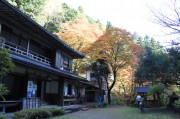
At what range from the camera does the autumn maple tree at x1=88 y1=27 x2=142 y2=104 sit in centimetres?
3412

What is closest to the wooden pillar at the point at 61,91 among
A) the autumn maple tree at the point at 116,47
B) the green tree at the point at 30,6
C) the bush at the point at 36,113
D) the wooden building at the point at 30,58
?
the wooden building at the point at 30,58

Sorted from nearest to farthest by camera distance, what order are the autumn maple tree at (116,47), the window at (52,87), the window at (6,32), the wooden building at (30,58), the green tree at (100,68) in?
the wooden building at (30,58)
the window at (6,32)
the window at (52,87)
the autumn maple tree at (116,47)
the green tree at (100,68)

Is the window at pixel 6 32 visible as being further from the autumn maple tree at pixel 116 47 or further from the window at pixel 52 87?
the autumn maple tree at pixel 116 47

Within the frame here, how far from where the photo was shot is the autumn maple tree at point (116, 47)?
34125 mm

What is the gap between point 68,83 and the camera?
27.2 meters

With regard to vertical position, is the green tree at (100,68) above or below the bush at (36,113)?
above

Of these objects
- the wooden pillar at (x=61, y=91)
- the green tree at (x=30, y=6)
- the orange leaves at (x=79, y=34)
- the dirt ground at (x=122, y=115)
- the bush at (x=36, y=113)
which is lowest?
the dirt ground at (x=122, y=115)

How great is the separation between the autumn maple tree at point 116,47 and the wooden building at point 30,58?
344 inches

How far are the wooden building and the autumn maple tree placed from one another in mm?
8727

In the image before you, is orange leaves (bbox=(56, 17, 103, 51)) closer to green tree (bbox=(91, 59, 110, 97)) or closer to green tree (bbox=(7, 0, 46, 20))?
green tree (bbox=(91, 59, 110, 97))

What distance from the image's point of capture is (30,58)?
1902 centimetres

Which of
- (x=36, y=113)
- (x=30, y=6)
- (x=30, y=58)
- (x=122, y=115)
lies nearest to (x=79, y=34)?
(x=30, y=6)

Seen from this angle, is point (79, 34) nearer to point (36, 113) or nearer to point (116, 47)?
point (116, 47)

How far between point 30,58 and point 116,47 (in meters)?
18.2
